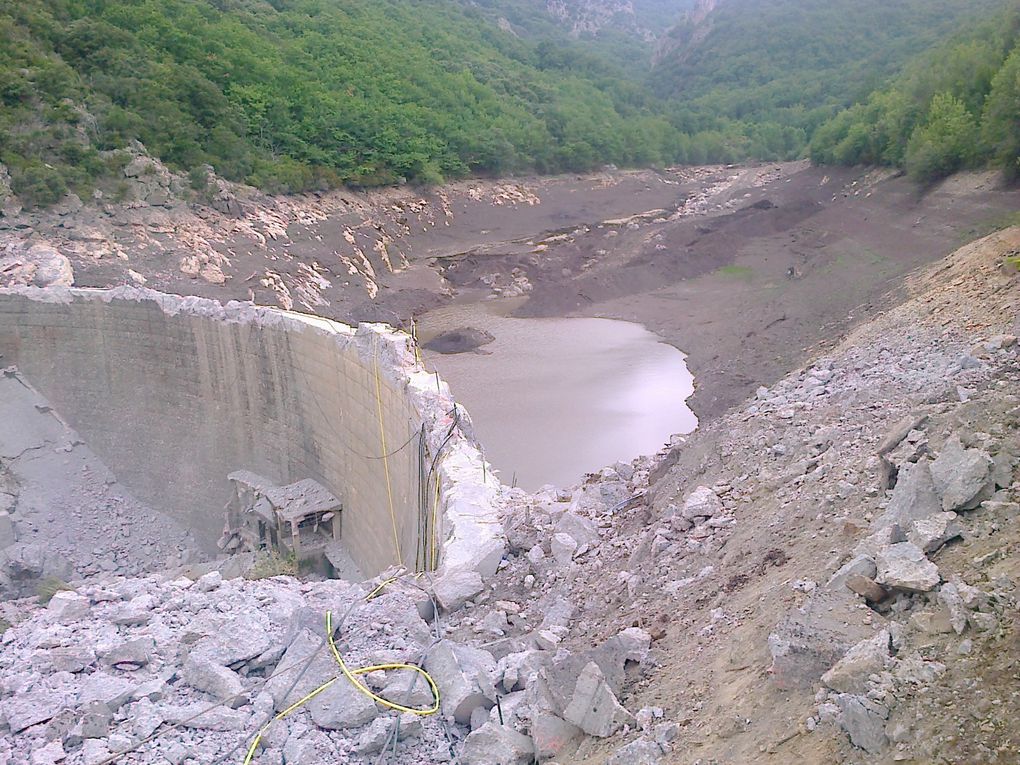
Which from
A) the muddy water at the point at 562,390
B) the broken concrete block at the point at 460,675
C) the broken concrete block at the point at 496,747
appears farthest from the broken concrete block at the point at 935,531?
the muddy water at the point at 562,390

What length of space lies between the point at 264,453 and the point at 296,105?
22598 millimetres

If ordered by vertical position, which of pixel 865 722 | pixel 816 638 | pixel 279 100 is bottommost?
pixel 816 638

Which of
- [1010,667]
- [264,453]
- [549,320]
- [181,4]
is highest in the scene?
[181,4]

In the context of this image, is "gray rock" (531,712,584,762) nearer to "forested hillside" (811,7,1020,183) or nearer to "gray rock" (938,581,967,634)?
"gray rock" (938,581,967,634)

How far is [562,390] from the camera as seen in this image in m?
20.7

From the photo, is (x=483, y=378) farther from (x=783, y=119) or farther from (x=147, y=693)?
(x=783, y=119)

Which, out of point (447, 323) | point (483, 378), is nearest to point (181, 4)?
point (447, 323)

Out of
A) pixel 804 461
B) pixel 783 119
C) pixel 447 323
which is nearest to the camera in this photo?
pixel 804 461

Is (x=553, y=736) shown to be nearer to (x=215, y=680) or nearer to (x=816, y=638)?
(x=816, y=638)

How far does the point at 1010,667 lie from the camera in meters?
2.86

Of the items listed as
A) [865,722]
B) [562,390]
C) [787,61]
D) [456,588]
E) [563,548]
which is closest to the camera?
[865,722]

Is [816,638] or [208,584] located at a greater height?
[816,638]

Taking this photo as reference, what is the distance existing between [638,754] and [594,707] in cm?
39

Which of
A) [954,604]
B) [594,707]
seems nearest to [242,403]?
[594,707]
